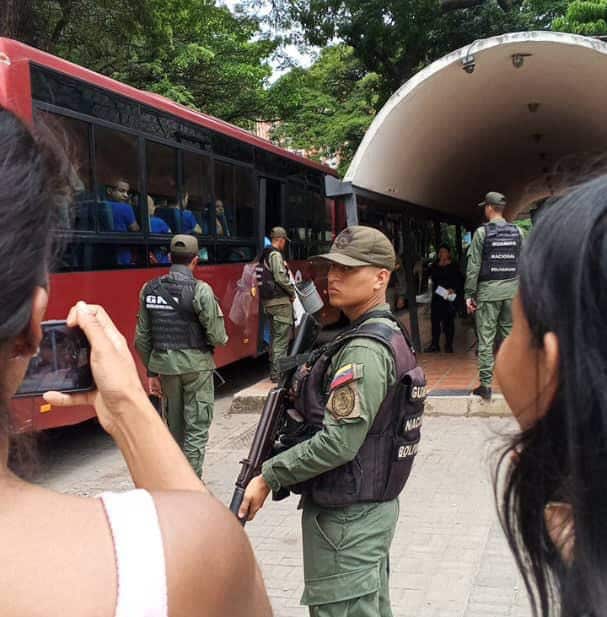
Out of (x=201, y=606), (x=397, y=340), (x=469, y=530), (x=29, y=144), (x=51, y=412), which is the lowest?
(x=469, y=530)

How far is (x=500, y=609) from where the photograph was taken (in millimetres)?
3582

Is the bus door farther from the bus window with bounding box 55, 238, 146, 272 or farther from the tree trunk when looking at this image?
the tree trunk

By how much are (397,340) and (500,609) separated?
1842mm

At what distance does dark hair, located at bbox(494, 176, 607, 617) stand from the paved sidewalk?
1534mm

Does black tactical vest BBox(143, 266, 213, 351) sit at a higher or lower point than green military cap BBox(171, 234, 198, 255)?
lower

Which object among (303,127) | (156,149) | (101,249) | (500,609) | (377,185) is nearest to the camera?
(500,609)

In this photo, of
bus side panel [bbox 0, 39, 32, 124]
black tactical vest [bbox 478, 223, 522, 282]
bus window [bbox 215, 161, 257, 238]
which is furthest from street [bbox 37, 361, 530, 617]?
bus side panel [bbox 0, 39, 32, 124]

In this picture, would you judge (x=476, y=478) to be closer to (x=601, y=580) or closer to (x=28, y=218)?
(x=601, y=580)

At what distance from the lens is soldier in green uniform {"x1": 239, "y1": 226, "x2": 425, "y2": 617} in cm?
241

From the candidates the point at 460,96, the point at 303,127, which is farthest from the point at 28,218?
the point at 303,127

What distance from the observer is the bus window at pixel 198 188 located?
8.22 m

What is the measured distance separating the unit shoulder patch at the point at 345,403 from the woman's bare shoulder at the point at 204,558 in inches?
50.5

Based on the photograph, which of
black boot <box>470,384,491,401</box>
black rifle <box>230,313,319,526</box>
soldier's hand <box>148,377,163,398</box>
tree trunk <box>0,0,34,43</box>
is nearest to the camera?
black rifle <box>230,313,319,526</box>

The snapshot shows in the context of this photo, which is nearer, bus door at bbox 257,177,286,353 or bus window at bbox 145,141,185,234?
bus window at bbox 145,141,185,234
